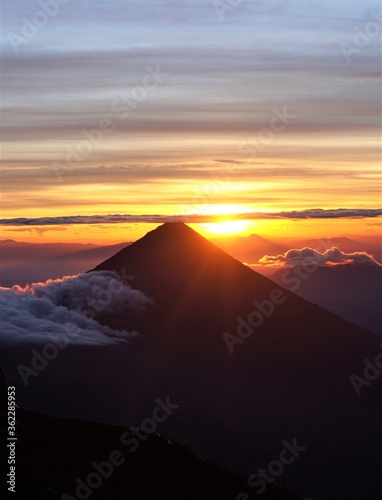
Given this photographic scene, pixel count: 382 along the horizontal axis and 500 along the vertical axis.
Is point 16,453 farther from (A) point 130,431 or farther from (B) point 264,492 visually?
(B) point 264,492

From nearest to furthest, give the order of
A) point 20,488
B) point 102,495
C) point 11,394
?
point 20,488, point 102,495, point 11,394

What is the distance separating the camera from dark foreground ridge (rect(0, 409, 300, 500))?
173 feet

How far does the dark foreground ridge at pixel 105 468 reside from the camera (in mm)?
52812

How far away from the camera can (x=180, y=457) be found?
2569 inches

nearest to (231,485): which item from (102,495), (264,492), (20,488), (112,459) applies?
(264,492)

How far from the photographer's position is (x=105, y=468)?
5909 centimetres

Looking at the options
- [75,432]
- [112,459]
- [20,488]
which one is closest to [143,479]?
[112,459]

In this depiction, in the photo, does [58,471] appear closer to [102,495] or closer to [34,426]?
[102,495]

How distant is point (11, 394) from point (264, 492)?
19199 millimetres

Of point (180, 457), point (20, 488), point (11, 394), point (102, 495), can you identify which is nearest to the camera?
point (20, 488)

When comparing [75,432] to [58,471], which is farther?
[75,432]

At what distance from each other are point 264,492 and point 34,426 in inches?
642

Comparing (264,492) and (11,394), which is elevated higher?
(11,394)

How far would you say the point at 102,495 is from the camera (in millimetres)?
53406
